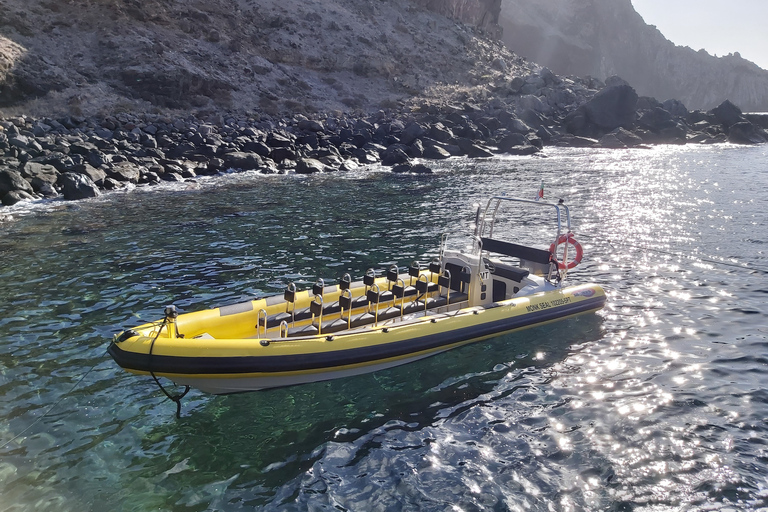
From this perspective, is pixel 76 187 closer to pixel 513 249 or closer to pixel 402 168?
pixel 402 168

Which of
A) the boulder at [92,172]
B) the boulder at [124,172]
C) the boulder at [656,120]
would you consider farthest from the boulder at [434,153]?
the boulder at [656,120]

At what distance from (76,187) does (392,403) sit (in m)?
20.5

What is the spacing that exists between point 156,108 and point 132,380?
35.2 m

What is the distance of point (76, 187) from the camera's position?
23.2 m

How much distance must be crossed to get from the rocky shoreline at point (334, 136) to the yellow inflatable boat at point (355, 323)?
17797mm

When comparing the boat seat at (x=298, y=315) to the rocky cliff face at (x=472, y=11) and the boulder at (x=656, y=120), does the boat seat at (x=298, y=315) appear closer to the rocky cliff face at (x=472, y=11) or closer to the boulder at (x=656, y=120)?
the boulder at (x=656, y=120)

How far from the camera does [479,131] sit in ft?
157

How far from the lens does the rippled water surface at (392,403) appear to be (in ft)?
21.8

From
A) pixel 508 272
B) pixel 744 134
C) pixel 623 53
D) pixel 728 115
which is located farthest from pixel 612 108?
pixel 623 53

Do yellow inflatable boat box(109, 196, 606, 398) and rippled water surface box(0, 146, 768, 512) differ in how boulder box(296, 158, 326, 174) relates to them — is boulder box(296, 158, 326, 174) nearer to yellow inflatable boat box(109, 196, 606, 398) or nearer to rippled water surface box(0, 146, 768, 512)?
rippled water surface box(0, 146, 768, 512)

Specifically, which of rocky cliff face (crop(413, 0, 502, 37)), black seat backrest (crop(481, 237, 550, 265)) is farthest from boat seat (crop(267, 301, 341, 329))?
rocky cliff face (crop(413, 0, 502, 37))

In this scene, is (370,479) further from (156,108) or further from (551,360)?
(156,108)

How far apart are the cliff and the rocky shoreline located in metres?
3.96

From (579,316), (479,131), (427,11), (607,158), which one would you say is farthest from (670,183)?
(427,11)
